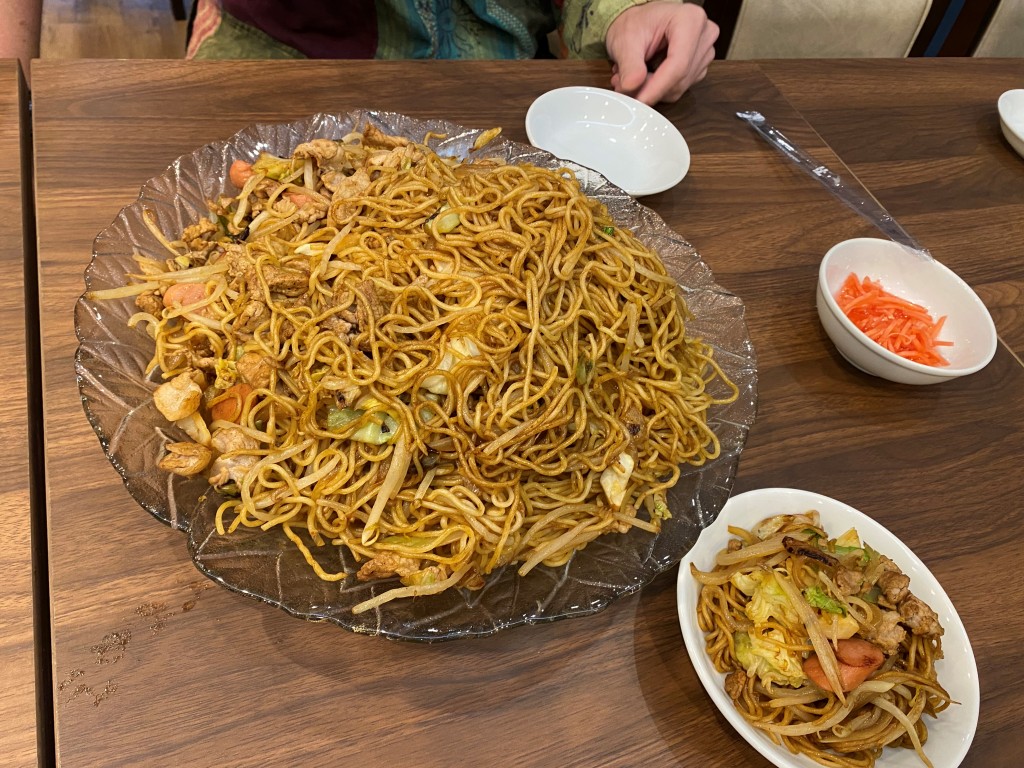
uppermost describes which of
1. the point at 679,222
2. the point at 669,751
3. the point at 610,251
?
the point at 610,251

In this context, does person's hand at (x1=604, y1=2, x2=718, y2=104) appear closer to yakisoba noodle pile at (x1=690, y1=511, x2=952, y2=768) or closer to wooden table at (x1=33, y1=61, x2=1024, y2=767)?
wooden table at (x1=33, y1=61, x2=1024, y2=767)

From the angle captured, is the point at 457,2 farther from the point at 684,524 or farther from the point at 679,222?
the point at 684,524

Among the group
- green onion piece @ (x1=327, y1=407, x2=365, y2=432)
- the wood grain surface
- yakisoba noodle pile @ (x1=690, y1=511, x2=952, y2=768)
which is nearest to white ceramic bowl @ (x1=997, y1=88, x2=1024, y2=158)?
the wood grain surface

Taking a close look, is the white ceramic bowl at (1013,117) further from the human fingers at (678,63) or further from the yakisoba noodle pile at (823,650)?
the yakisoba noodle pile at (823,650)

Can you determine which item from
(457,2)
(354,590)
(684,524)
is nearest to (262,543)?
(354,590)

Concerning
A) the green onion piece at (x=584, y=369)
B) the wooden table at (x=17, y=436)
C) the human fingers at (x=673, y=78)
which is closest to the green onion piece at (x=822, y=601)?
the green onion piece at (x=584, y=369)

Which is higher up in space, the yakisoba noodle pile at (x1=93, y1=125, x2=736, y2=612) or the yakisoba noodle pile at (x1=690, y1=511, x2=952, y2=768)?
the yakisoba noodle pile at (x1=93, y1=125, x2=736, y2=612)
